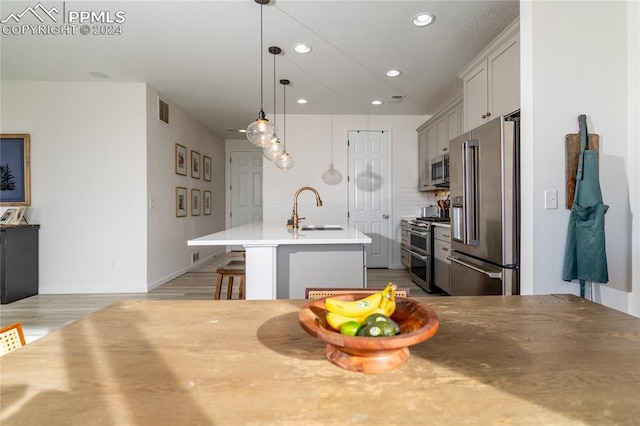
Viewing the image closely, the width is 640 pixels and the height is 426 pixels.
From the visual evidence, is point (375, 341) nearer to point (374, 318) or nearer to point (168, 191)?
point (374, 318)

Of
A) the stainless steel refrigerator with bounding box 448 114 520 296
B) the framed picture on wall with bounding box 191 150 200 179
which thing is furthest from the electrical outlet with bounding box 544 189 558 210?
the framed picture on wall with bounding box 191 150 200 179

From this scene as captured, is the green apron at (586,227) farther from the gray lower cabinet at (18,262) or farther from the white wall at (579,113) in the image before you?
the gray lower cabinet at (18,262)

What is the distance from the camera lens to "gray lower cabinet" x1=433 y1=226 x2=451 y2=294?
3.57 m

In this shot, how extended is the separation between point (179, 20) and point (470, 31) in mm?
2539

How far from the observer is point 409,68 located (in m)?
3.65

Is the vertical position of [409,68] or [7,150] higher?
[409,68]

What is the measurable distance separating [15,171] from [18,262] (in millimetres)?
1132

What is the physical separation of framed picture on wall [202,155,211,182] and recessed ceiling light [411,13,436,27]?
15.0 ft

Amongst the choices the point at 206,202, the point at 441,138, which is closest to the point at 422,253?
the point at 441,138

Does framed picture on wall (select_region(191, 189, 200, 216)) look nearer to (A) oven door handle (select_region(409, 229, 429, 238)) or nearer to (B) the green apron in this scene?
(A) oven door handle (select_region(409, 229, 429, 238))

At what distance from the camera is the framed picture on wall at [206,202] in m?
6.17

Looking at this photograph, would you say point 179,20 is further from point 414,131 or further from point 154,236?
point 414,131

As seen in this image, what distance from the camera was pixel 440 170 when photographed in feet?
14.7

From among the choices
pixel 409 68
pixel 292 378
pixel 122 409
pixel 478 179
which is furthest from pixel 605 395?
pixel 409 68
